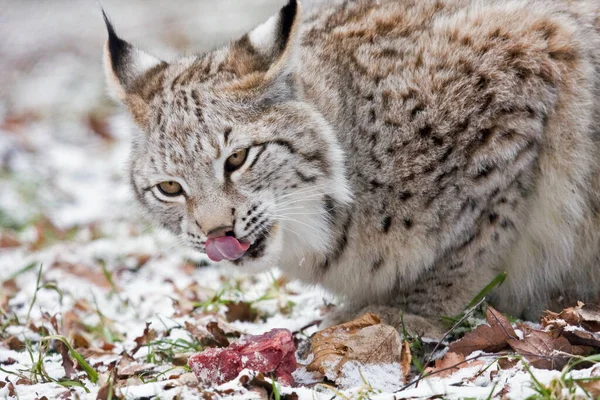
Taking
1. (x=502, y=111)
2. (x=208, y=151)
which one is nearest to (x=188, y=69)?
(x=208, y=151)

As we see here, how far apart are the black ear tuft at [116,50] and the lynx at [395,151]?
1 centimetres

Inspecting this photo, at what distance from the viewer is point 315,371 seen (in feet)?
12.5

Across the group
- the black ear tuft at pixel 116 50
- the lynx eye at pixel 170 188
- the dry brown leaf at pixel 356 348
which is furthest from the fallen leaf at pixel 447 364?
the black ear tuft at pixel 116 50

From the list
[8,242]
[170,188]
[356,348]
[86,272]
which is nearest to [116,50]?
[170,188]

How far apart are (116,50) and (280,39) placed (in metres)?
1.05

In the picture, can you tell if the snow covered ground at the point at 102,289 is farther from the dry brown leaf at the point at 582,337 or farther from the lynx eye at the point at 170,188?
the lynx eye at the point at 170,188

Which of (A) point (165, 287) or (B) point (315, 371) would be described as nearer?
(B) point (315, 371)

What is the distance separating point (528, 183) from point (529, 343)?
3.54ft

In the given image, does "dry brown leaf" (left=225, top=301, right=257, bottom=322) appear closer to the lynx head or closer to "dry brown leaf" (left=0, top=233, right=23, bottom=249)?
the lynx head

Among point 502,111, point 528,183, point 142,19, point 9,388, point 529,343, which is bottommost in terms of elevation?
point 529,343

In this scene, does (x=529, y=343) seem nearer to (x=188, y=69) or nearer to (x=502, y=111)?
(x=502, y=111)

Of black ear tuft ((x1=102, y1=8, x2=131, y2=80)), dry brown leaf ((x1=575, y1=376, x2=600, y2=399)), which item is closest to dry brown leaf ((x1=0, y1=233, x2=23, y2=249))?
black ear tuft ((x1=102, y1=8, x2=131, y2=80))

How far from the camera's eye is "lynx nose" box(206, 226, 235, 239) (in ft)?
12.9

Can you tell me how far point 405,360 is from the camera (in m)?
3.78
